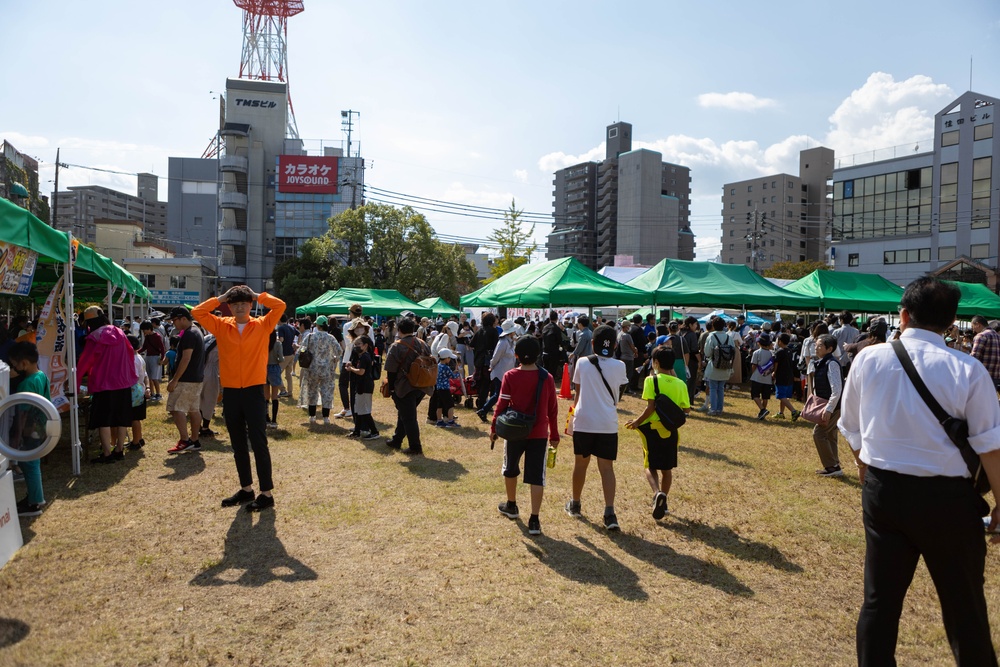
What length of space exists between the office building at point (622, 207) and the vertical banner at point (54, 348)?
63.3 m

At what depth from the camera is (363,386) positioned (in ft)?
28.2

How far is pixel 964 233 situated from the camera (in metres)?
43.8

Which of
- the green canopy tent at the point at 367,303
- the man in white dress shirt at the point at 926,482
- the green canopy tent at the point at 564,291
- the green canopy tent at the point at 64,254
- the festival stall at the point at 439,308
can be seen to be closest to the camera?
the man in white dress shirt at the point at 926,482

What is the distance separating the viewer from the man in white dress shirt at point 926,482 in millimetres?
2217

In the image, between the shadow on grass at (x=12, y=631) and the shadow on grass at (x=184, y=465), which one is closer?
the shadow on grass at (x=12, y=631)

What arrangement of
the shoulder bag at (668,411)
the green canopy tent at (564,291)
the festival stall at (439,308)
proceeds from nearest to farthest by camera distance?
the shoulder bag at (668,411), the green canopy tent at (564,291), the festival stall at (439,308)

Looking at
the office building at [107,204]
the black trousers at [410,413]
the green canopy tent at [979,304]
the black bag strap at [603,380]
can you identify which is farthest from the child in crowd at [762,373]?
the office building at [107,204]

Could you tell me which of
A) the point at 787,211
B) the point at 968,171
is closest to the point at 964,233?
the point at 968,171

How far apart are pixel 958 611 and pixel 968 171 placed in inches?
2096

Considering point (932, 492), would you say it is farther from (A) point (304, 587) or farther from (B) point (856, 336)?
(B) point (856, 336)

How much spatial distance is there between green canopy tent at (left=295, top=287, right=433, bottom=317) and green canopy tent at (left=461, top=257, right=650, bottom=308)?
657 cm

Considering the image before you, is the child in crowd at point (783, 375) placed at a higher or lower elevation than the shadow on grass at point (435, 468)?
→ higher

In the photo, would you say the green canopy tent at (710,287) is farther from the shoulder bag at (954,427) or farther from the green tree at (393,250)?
the green tree at (393,250)

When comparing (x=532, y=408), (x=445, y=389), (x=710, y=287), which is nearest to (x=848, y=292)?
(x=710, y=287)
